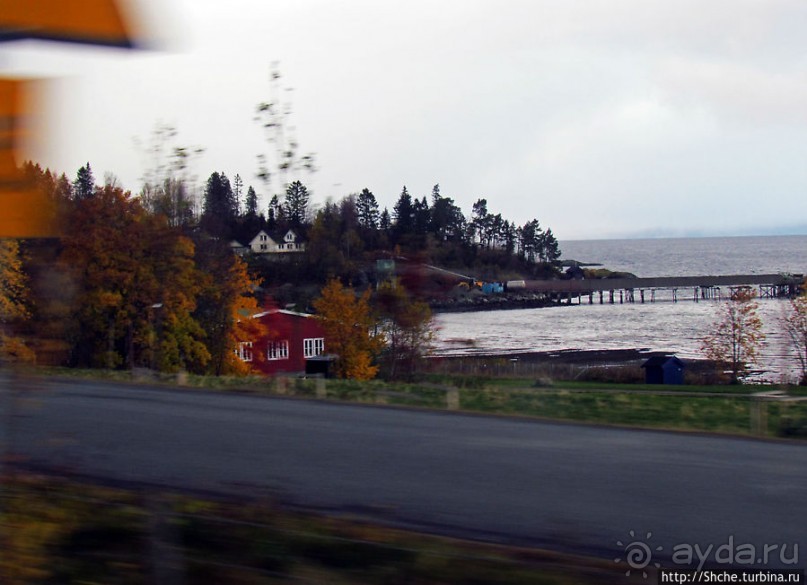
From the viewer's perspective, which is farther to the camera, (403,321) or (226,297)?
(226,297)

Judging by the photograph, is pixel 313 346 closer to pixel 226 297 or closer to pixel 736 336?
pixel 226 297

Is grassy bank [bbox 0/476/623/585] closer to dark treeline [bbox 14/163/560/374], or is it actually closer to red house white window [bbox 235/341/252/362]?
dark treeline [bbox 14/163/560/374]

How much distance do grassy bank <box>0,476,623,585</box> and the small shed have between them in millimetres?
16896

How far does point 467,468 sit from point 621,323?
10.6 m

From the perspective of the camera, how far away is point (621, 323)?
1686 centimetres

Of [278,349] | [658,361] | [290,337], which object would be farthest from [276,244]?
[658,361]

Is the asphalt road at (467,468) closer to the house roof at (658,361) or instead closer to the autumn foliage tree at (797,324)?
the house roof at (658,361)

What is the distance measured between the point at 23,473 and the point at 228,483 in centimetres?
184

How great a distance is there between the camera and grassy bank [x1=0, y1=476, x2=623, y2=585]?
3.73 metres

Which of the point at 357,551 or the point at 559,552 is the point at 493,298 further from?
the point at 357,551

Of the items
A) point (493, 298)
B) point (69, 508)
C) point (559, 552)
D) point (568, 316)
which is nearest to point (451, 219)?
point (493, 298)

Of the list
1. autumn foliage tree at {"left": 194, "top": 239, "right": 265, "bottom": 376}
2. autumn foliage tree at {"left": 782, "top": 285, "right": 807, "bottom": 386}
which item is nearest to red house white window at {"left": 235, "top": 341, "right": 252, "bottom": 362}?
autumn foliage tree at {"left": 194, "top": 239, "right": 265, "bottom": 376}

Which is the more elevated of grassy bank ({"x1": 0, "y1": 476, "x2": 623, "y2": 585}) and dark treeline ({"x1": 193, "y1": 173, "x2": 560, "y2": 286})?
dark treeline ({"x1": 193, "y1": 173, "x2": 560, "y2": 286})

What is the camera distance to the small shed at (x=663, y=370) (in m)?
20.6
